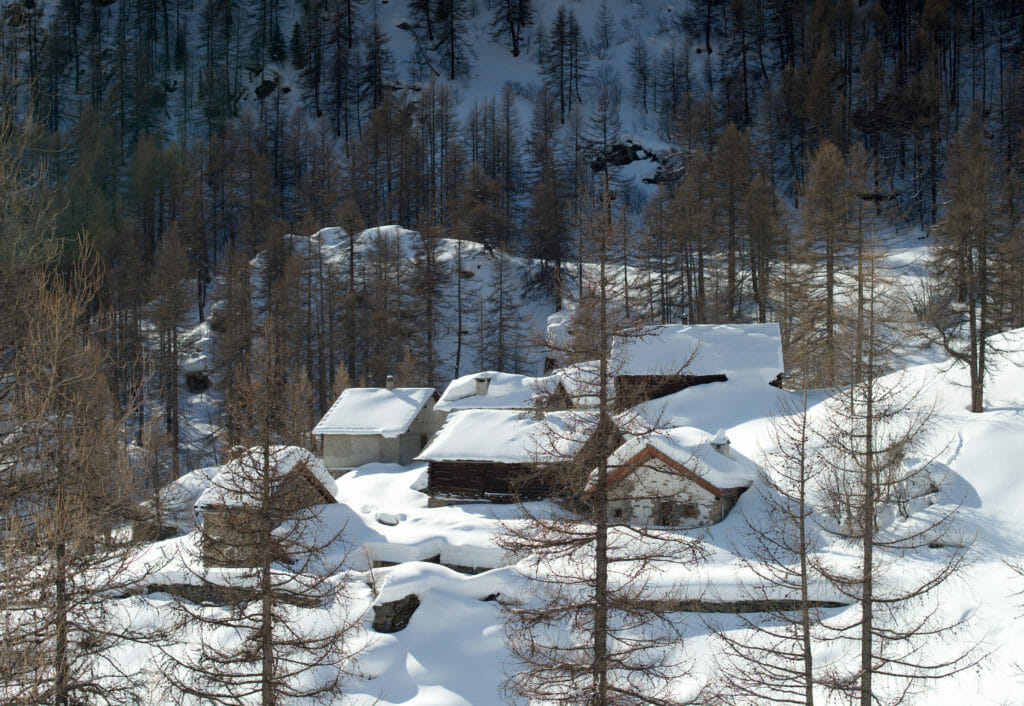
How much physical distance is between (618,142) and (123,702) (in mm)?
67600

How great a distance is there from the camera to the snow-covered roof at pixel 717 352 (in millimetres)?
34594

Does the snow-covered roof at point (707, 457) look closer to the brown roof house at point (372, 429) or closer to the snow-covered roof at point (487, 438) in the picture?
the snow-covered roof at point (487, 438)

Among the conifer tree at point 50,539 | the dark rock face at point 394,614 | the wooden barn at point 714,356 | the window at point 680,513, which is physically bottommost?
the window at point 680,513

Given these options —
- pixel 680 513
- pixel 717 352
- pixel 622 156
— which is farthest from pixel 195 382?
pixel 622 156

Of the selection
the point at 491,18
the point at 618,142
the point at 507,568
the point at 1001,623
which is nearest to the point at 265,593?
the point at 507,568

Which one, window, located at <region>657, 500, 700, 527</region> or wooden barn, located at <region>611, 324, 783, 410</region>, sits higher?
wooden barn, located at <region>611, 324, 783, 410</region>

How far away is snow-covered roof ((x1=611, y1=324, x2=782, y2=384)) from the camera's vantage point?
113ft

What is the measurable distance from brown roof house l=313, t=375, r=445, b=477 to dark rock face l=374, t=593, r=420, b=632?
657 inches

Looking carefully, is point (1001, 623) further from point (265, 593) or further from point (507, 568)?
point (265, 593)

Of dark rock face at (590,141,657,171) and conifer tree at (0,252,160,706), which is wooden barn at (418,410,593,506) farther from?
dark rock face at (590,141,657,171)

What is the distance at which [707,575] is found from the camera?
67.5 feet

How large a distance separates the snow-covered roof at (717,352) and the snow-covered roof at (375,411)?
11146 millimetres

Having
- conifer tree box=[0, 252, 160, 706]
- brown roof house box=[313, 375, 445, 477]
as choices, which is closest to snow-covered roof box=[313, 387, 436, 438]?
brown roof house box=[313, 375, 445, 477]

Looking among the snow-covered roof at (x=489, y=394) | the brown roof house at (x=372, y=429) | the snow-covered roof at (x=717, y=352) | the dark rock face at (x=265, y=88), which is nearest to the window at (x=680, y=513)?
the snow-covered roof at (x=717, y=352)
